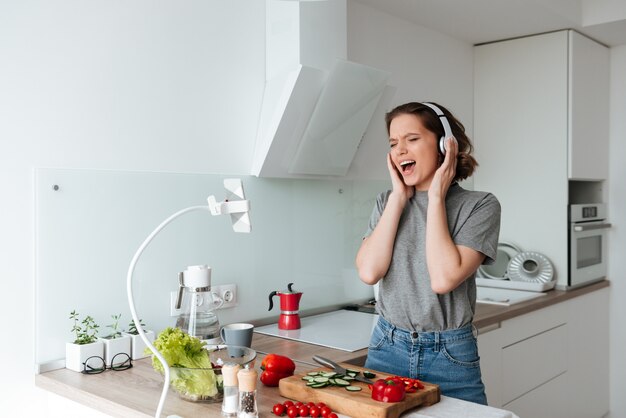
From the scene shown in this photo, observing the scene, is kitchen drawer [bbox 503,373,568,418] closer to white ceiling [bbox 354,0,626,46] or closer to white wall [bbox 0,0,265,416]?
white wall [bbox 0,0,265,416]

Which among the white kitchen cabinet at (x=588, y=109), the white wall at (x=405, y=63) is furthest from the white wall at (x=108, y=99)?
the white kitchen cabinet at (x=588, y=109)

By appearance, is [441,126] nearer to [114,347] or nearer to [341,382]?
[341,382]

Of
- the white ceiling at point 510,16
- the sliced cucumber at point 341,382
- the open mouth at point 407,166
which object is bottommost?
the sliced cucumber at point 341,382

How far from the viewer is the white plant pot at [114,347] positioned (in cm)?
175

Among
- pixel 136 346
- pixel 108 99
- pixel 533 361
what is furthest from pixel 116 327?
pixel 533 361

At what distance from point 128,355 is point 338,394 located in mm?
719

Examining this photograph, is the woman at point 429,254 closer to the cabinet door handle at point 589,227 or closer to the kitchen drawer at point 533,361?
the kitchen drawer at point 533,361

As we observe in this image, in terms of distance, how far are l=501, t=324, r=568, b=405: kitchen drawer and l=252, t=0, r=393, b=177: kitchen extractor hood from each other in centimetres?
119

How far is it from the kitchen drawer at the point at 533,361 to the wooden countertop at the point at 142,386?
1.02 meters

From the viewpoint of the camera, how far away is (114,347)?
176 centimetres

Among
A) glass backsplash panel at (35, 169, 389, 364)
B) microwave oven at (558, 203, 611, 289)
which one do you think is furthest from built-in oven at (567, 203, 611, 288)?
glass backsplash panel at (35, 169, 389, 364)

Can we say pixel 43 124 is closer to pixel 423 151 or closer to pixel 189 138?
pixel 189 138

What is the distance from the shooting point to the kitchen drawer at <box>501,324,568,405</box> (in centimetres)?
270

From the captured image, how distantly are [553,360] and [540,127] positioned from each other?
1.25 m
